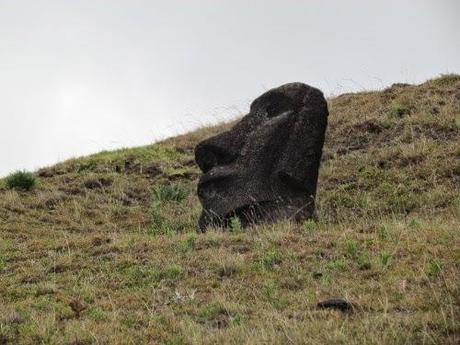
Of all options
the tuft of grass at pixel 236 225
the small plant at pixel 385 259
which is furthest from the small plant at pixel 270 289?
the tuft of grass at pixel 236 225

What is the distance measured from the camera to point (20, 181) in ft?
54.6

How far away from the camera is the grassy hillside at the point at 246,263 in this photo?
232 inches

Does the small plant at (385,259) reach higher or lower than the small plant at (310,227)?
higher

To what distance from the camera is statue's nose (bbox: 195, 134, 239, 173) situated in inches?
518

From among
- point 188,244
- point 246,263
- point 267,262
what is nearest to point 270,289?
point 267,262

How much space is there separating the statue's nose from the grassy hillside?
1320 mm

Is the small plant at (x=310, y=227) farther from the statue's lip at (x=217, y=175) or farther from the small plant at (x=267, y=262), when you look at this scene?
the statue's lip at (x=217, y=175)

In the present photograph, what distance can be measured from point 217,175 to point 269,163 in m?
0.97

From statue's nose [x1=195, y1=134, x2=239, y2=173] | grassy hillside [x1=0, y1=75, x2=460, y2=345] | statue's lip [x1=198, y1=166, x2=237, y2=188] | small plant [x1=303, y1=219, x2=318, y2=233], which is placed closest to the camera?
grassy hillside [x1=0, y1=75, x2=460, y2=345]

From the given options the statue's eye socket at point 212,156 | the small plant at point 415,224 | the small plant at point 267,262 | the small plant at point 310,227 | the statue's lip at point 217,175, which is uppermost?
the statue's eye socket at point 212,156

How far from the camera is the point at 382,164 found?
1616cm

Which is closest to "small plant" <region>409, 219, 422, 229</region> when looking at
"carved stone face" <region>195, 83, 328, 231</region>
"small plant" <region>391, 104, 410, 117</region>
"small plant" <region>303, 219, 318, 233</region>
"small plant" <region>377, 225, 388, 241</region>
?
"small plant" <region>377, 225, 388, 241</region>

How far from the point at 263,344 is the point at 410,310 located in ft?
4.64

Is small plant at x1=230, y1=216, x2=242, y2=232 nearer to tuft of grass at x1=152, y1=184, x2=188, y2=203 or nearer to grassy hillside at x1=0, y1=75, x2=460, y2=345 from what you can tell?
grassy hillside at x1=0, y1=75, x2=460, y2=345
